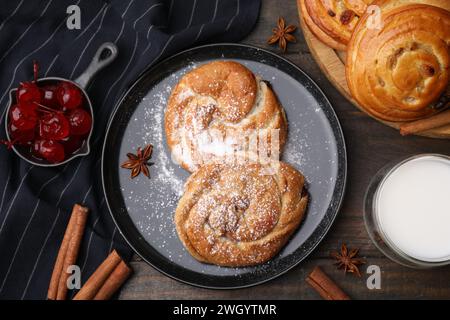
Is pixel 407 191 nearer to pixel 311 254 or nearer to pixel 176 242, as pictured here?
pixel 311 254

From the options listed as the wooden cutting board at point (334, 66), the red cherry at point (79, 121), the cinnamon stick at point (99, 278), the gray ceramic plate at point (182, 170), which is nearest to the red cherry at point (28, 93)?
the red cherry at point (79, 121)

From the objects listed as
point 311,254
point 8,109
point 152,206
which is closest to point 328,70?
point 311,254

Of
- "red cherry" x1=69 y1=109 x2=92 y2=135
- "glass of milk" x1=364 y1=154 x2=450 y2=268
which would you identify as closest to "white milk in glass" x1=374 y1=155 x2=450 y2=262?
"glass of milk" x1=364 y1=154 x2=450 y2=268

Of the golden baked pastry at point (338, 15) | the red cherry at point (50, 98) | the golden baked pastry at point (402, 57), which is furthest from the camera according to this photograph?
the red cherry at point (50, 98)

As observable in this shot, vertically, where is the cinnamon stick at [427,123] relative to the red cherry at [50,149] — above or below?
above

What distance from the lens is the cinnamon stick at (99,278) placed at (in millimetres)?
1960

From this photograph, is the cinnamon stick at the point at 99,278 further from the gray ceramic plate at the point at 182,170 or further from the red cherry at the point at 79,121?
the red cherry at the point at 79,121

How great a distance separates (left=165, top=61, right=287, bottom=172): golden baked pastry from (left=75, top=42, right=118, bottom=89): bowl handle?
0.99 ft

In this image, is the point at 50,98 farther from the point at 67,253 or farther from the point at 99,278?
the point at 99,278

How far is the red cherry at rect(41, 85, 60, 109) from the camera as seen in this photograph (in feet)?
6.33

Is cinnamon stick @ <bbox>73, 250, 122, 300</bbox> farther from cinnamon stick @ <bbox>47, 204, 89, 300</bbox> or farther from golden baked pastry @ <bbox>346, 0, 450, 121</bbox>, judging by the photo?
golden baked pastry @ <bbox>346, 0, 450, 121</bbox>

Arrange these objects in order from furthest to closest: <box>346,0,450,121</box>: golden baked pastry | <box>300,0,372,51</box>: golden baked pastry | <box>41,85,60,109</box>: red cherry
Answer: <box>41,85,60,109</box>: red cherry, <box>300,0,372,51</box>: golden baked pastry, <box>346,0,450,121</box>: golden baked pastry

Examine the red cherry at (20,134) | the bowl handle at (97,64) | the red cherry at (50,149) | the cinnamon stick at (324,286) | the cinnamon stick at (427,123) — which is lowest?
the cinnamon stick at (324,286)

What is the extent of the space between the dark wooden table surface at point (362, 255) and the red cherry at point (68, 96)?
2.05 ft
